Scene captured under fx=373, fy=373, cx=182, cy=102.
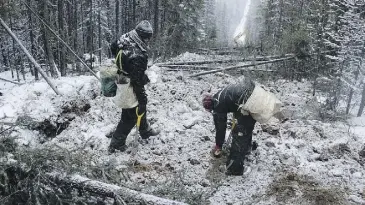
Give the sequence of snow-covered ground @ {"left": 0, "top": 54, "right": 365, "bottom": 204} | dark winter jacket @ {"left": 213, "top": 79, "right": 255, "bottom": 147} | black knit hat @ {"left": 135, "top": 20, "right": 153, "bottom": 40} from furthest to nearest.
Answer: black knit hat @ {"left": 135, "top": 20, "right": 153, "bottom": 40} < dark winter jacket @ {"left": 213, "top": 79, "right": 255, "bottom": 147} < snow-covered ground @ {"left": 0, "top": 54, "right": 365, "bottom": 204}

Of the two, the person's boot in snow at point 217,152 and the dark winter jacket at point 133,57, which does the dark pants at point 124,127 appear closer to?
the dark winter jacket at point 133,57

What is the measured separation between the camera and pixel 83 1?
43.6 meters

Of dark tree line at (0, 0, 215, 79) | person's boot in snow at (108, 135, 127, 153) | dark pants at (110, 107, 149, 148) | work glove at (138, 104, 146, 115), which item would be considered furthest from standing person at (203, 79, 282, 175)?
dark tree line at (0, 0, 215, 79)

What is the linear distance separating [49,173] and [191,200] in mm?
1555

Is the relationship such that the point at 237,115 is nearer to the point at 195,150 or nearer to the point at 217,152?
the point at 217,152

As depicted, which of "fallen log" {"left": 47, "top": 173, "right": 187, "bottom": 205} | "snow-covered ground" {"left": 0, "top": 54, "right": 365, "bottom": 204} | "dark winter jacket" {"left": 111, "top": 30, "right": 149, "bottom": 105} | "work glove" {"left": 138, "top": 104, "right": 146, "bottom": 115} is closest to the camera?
"fallen log" {"left": 47, "top": 173, "right": 187, "bottom": 205}

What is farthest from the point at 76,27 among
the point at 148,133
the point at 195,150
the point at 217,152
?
the point at 217,152

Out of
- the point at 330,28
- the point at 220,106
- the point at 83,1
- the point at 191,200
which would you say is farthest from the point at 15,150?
the point at 83,1

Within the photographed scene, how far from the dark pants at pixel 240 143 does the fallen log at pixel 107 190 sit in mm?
2587

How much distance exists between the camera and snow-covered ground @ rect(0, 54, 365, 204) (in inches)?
219

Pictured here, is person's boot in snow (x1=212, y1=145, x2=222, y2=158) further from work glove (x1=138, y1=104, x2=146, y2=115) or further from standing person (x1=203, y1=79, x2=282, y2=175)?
work glove (x1=138, y1=104, x2=146, y2=115)

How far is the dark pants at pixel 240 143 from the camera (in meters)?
6.14

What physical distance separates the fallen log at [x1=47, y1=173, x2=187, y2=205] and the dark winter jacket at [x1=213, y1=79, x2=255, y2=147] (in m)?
2.73

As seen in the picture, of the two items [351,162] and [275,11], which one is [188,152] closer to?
[351,162]
